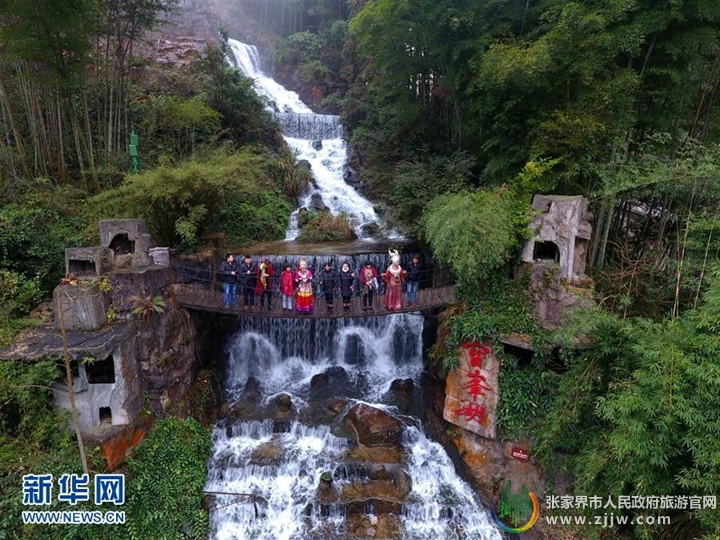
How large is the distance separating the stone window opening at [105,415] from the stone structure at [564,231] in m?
8.46

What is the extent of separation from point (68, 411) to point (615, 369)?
29.6 ft

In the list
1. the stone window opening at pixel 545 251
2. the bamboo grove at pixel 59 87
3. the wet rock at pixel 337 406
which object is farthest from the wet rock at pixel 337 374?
the bamboo grove at pixel 59 87

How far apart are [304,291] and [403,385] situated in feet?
12.0

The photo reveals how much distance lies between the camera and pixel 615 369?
626 centimetres

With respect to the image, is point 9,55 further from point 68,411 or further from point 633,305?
point 633,305

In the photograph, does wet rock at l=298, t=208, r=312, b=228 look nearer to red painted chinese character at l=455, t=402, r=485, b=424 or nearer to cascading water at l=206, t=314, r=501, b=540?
cascading water at l=206, t=314, r=501, b=540

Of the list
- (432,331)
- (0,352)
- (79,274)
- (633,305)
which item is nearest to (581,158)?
(633,305)

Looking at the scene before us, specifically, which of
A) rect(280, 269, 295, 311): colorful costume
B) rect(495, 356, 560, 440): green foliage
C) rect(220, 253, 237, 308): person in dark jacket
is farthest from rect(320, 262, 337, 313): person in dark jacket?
rect(495, 356, 560, 440): green foliage

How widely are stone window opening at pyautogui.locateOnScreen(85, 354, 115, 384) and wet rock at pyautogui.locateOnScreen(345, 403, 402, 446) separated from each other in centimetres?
494

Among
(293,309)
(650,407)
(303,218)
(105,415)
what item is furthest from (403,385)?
(303,218)

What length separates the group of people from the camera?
8766 mm

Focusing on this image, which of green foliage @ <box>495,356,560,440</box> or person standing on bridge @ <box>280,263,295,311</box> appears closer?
green foliage @ <box>495,356,560,440</box>

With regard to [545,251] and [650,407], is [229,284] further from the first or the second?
[650,407]

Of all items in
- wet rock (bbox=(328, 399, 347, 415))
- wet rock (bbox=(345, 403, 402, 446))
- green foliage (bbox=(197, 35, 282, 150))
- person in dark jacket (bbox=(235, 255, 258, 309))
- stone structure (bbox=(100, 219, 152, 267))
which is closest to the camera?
stone structure (bbox=(100, 219, 152, 267))
